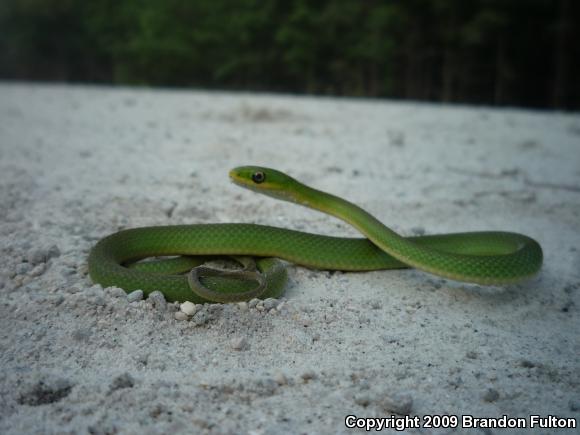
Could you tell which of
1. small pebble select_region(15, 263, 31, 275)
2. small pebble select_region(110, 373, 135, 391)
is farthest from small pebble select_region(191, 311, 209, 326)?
small pebble select_region(15, 263, 31, 275)

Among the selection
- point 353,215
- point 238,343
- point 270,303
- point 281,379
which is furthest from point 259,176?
point 281,379

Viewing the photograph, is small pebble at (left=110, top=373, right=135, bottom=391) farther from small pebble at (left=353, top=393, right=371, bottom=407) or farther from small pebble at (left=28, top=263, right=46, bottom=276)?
small pebble at (left=28, top=263, right=46, bottom=276)

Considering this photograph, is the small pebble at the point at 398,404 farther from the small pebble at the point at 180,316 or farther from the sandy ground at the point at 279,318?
the small pebble at the point at 180,316

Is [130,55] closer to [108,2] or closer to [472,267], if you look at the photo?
[108,2]

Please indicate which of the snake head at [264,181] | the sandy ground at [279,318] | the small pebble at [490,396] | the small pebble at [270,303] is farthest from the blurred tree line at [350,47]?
the small pebble at [490,396]

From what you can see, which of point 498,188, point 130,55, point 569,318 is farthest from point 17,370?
point 130,55

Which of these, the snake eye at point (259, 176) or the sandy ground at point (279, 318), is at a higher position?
the snake eye at point (259, 176)
